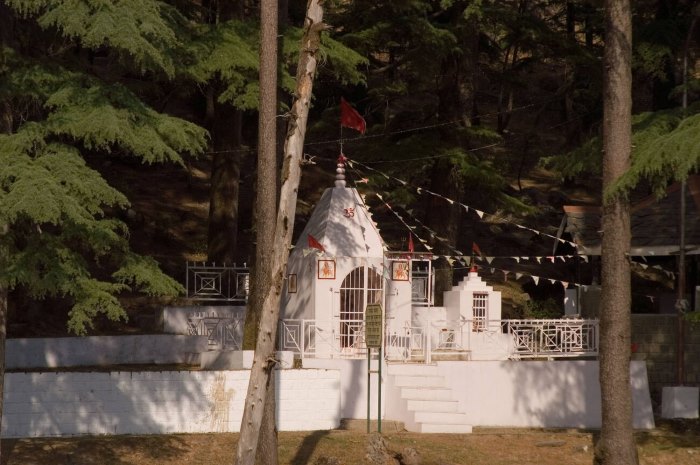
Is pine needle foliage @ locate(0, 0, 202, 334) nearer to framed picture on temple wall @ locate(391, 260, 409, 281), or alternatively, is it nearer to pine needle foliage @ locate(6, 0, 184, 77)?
pine needle foliage @ locate(6, 0, 184, 77)

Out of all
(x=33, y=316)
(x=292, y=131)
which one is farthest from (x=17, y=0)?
(x=33, y=316)

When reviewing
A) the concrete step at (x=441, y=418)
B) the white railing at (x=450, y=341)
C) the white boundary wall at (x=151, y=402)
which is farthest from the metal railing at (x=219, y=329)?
the concrete step at (x=441, y=418)

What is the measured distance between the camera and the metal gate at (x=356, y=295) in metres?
25.2

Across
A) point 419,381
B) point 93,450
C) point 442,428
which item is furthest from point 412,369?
point 93,450

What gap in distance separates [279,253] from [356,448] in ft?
22.5

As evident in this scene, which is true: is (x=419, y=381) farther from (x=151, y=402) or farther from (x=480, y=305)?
(x=151, y=402)

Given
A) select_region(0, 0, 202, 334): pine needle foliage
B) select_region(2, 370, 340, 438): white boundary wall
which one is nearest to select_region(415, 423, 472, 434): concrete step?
select_region(2, 370, 340, 438): white boundary wall

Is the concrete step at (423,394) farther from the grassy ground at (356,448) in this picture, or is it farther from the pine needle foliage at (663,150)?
the pine needle foliage at (663,150)

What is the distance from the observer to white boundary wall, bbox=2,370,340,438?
778 inches

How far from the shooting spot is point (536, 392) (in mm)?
23922

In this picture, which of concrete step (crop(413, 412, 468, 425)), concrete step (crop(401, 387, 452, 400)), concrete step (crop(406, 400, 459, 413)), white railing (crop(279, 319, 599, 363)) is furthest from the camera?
white railing (crop(279, 319, 599, 363))

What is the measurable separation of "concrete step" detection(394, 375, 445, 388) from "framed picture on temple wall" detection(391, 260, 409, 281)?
287 centimetres

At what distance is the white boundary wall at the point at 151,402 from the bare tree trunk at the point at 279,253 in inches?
250

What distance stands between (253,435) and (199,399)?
6.56m
